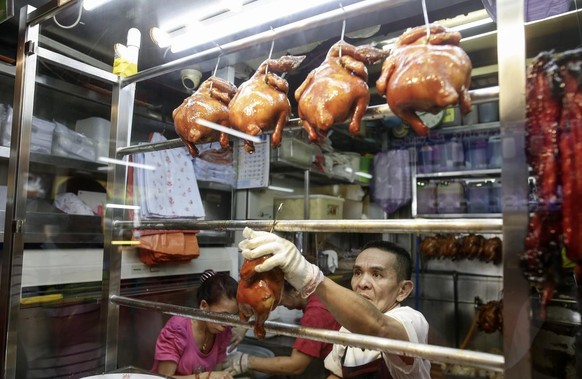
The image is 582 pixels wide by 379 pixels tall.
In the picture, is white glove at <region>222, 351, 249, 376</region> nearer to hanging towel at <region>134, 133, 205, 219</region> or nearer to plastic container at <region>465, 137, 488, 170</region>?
hanging towel at <region>134, 133, 205, 219</region>

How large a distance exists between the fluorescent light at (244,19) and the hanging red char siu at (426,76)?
598mm

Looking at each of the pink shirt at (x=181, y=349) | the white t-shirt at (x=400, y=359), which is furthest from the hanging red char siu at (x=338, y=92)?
the pink shirt at (x=181, y=349)

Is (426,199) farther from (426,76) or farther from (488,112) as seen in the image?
(426,76)

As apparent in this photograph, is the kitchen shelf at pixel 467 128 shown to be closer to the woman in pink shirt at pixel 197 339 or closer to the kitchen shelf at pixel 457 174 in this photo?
the kitchen shelf at pixel 457 174

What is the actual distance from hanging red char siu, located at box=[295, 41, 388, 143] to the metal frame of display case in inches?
3.8

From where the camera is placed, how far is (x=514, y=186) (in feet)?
3.63

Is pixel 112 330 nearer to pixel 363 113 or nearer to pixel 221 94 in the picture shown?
pixel 221 94

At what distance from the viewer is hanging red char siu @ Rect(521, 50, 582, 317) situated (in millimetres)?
1014

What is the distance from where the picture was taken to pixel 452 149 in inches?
197

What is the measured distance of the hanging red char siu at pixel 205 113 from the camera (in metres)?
1.88

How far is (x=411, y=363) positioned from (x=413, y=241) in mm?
3661

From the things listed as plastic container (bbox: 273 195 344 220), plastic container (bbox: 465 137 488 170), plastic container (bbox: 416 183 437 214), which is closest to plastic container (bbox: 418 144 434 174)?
plastic container (bbox: 416 183 437 214)

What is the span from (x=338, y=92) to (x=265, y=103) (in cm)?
35

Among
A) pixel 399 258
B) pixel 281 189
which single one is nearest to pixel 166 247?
A: pixel 281 189
